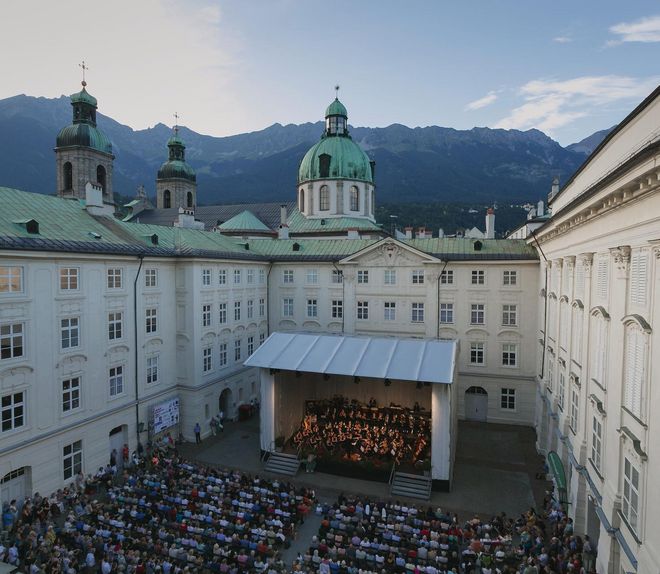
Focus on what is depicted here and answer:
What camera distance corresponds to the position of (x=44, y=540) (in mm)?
18391

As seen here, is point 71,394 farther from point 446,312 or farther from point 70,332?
point 446,312

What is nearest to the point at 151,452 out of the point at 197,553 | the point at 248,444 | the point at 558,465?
the point at 248,444

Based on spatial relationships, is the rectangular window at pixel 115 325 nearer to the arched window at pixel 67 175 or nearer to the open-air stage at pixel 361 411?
the open-air stage at pixel 361 411

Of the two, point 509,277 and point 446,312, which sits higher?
point 509,277

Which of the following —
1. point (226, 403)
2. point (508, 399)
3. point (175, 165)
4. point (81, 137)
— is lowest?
point (226, 403)

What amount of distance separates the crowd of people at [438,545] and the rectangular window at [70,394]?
47.7 feet

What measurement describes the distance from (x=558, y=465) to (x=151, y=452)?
23299mm

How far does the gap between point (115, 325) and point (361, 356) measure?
14.9 m

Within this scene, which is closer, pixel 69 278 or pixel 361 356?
pixel 69 278

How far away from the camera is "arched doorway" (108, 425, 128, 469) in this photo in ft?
89.2

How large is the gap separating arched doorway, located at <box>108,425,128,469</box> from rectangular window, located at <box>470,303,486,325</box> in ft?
84.7

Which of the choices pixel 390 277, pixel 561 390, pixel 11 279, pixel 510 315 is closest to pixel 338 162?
pixel 390 277

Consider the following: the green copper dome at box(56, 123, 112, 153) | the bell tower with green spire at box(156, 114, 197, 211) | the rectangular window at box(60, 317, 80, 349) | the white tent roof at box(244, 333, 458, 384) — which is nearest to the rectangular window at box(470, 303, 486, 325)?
the white tent roof at box(244, 333, 458, 384)

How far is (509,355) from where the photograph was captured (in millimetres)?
35250
